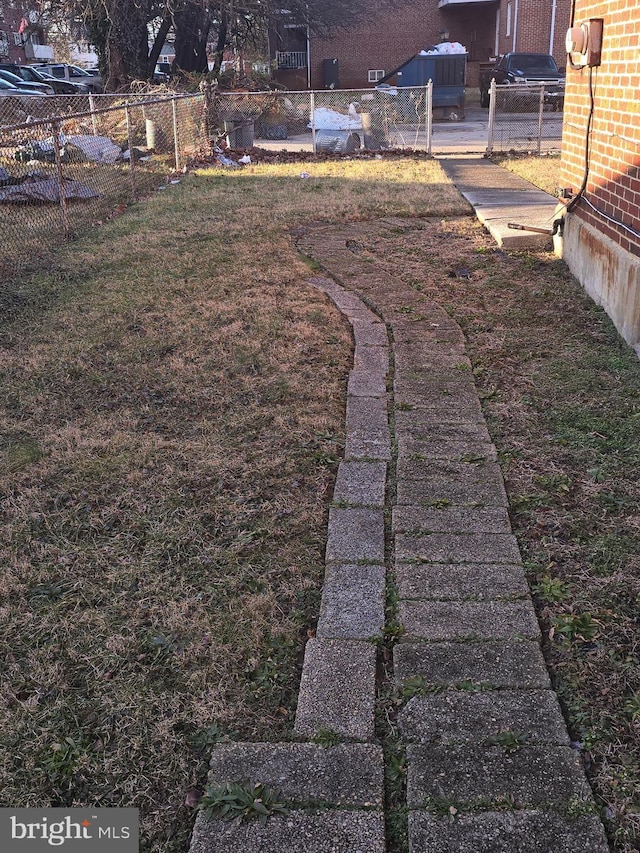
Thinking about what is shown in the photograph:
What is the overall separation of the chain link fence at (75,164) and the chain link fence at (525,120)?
20.7 ft

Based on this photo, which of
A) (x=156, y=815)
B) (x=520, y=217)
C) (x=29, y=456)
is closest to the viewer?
(x=156, y=815)

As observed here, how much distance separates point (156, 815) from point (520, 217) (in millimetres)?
7522

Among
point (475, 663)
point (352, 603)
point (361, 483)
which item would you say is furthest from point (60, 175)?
point (475, 663)

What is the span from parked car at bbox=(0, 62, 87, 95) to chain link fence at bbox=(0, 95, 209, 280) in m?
11.1

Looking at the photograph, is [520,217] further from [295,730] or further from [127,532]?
[295,730]

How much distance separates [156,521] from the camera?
3145 mm

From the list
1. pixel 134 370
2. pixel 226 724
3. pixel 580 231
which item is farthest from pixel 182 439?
pixel 580 231

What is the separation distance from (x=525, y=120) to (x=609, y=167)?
60.5ft

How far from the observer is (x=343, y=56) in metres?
36.4

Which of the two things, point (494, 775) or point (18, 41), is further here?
point (18, 41)

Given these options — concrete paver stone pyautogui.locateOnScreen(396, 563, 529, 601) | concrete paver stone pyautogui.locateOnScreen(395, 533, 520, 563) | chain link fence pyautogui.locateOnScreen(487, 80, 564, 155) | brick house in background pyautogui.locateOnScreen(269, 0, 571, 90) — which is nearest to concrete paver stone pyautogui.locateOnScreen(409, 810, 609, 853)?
concrete paver stone pyautogui.locateOnScreen(396, 563, 529, 601)

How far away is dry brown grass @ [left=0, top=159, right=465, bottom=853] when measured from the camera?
214cm

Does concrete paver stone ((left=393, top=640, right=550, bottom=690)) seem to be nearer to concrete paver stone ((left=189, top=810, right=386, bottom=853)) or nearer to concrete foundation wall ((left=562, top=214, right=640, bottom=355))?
concrete paver stone ((left=189, top=810, right=386, bottom=853))

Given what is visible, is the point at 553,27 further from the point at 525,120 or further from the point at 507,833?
the point at 507,833
